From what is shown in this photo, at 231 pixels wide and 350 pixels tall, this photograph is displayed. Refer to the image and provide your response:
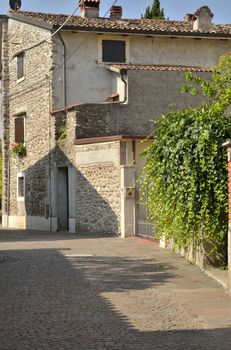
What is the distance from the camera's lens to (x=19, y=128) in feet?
95.8

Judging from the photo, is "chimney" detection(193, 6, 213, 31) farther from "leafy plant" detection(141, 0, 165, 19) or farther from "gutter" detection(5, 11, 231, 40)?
"leafy plant" detection(141, 0, 165, 19)

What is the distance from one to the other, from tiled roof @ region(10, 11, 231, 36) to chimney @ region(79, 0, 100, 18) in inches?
17.3

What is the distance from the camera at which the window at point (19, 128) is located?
95.6 feet

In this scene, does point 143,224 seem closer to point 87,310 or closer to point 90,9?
point 87,310

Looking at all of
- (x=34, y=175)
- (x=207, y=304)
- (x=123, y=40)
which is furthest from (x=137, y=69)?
(x=207, y=304)

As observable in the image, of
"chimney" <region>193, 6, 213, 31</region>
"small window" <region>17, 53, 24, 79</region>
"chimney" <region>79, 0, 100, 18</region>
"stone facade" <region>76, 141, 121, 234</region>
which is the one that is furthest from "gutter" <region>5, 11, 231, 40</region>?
"stone facade" <region>76, 141, 121, 234</region>

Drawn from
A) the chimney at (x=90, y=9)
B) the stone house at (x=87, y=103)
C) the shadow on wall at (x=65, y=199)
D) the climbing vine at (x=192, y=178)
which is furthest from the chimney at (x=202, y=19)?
the climbing vine at (x=192, y=178)

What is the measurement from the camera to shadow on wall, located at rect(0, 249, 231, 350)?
6926 mm

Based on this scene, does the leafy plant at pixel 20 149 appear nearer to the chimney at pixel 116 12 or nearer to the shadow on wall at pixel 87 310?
the chimney at pixel 116 12

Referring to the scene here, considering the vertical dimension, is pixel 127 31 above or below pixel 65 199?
above

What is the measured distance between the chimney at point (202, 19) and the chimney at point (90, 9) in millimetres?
4585

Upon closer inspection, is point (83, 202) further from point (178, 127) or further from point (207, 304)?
point (207, 304)

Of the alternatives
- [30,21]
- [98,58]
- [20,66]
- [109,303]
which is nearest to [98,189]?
[98,58]

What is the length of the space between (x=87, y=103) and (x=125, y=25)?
5.62m
